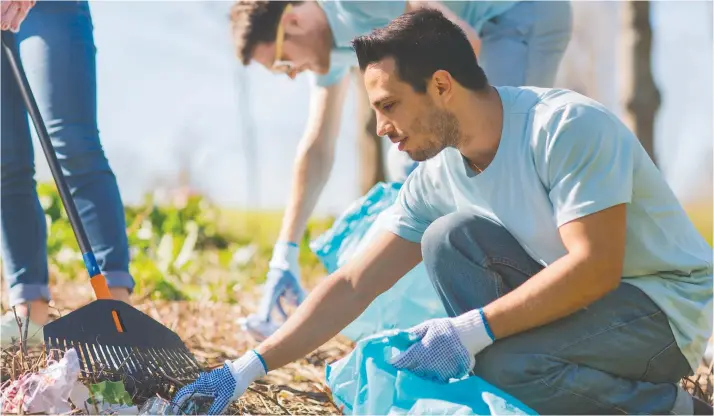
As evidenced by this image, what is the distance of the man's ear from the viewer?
1821 millimetres

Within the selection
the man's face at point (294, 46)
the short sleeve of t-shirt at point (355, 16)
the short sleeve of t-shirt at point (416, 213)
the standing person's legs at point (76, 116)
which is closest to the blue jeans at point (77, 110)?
the standing person's legs at point (76, 116)

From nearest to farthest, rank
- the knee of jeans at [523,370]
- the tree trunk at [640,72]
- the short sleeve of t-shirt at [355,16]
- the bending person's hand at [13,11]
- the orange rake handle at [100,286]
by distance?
1. the knee of jeans at [523,370]
2. the orange rake handle at [100,286]
3. the bending person's hand at [13,11]
4. the short sleeve of t-shirt at [355,16]
5. the tree trunk at [640,72]

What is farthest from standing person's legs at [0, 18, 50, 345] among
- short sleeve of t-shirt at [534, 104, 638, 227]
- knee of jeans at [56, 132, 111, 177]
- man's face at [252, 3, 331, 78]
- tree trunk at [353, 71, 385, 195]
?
tree trunk at [353, 71, 385, 195]

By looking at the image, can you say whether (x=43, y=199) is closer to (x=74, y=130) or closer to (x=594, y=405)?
(x=74, y=130)

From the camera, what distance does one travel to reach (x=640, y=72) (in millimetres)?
4414

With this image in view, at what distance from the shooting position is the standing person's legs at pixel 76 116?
2.57m

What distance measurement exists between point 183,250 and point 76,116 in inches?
85.0

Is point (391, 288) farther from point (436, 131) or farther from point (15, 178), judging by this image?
point (15, 178)

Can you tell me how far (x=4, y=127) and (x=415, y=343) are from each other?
1558mm

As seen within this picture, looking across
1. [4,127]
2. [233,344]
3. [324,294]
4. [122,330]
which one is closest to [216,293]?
[233,344]

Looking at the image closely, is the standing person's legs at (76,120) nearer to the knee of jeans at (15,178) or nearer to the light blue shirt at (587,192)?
the knee of jeans at (15,178)

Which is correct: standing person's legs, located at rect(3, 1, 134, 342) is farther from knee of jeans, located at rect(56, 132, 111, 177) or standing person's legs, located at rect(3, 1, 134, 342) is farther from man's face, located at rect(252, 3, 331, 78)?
man's face, located at rect(252, 3, 331, 78)

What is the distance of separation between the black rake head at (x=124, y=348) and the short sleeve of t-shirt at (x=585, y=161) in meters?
1.00

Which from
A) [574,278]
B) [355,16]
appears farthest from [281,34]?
[574,278]
